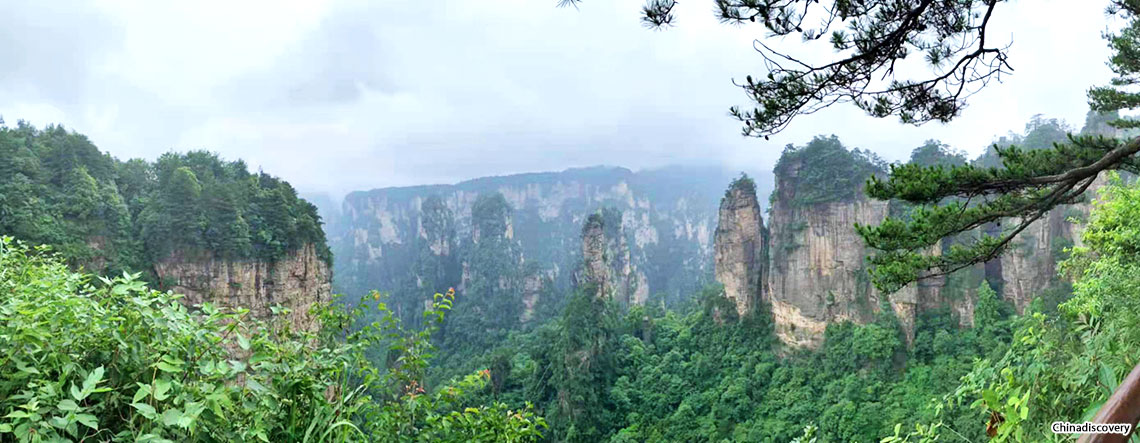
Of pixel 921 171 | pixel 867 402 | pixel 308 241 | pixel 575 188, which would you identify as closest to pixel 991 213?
pixel 921 171

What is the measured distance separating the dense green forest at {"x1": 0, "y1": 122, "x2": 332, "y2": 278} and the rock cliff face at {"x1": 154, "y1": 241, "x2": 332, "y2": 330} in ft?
0.74

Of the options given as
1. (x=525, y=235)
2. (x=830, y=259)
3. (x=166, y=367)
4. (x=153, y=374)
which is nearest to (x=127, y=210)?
(x=153, y=374)

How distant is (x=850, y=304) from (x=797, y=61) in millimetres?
16967

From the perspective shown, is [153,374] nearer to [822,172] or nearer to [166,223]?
[166,223]

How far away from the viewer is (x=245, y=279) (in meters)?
13.0

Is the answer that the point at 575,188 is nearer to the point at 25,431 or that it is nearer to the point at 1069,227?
the point at 1069,227

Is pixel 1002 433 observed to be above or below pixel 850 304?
above

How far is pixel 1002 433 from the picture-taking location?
155 cm

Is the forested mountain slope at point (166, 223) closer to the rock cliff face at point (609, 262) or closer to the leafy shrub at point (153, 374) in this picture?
the leafy shrub at point (153, 374)

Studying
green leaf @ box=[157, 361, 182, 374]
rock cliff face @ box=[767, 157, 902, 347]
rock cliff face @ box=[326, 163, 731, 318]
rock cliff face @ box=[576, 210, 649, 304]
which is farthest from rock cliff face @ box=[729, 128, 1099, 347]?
green leaf @ box=[157, 361, 182, 374]

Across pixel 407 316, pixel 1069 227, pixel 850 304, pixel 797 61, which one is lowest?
pixel 407 316

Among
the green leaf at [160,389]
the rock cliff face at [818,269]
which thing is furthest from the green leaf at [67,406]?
the rock cliff face at [818,269]

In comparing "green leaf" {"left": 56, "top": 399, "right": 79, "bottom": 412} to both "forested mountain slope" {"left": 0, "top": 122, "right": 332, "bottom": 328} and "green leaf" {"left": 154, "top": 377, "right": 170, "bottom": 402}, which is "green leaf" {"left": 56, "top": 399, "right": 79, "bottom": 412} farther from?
"forested mountain slope" {"left": 0, "top": 122, "right": 332, "bottom": 328}

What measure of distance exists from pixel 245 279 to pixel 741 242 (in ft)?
56.6
